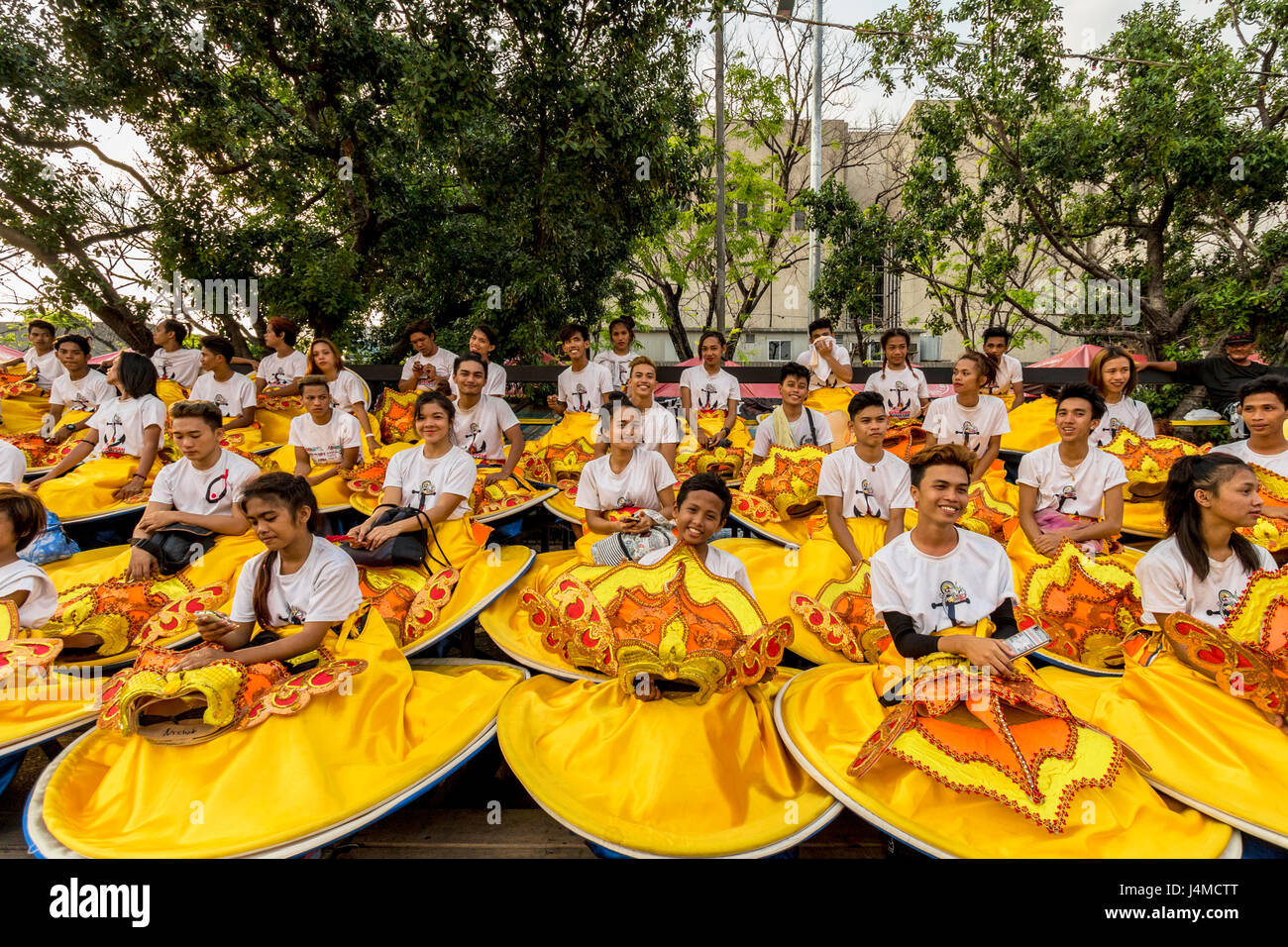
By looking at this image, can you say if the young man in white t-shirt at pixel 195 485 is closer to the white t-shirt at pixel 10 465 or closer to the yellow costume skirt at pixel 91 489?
the yellow costume skirt at pixel 91 489

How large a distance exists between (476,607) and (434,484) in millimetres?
777

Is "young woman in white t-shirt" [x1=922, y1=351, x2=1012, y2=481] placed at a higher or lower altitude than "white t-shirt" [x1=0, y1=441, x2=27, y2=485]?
higher

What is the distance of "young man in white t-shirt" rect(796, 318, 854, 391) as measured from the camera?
18.0 feet

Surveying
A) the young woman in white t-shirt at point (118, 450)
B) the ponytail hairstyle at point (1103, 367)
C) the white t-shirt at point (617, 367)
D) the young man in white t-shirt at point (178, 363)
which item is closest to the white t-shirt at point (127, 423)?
the young woman in white t-shirt at point (118, 450)

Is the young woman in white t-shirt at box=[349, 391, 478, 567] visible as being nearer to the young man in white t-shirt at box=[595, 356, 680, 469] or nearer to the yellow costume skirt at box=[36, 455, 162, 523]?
the young man in white t-shirt at box=[595, 356, 680, 469]

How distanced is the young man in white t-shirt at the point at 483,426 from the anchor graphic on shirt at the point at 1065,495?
3027 mm

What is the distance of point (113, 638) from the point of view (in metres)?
2.75

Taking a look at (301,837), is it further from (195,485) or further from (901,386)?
(901,386)

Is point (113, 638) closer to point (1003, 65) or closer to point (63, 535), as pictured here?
point (63, 535)

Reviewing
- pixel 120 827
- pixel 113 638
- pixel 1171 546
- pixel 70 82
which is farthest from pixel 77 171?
pixel 1171 546

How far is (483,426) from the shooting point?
4.52 m

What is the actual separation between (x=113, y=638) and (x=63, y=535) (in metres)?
1.14

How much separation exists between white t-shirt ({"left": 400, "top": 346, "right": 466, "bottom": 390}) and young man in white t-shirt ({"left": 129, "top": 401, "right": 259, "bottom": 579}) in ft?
7.72

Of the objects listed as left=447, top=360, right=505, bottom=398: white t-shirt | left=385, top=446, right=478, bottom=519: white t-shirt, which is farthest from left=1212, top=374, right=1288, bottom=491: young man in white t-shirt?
left=447, top=360, right=505, bottom=398: white t-shirt
